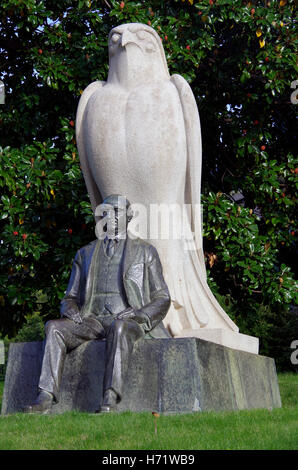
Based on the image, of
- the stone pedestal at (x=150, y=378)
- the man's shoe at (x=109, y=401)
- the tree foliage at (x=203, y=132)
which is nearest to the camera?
the man's shoe at (x=109, y=401)

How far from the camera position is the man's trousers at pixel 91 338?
664 centimetres

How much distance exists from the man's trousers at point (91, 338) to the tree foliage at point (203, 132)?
392 centimetres

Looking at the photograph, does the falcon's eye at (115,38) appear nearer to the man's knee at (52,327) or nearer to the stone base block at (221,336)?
the stone base block at (221,336)

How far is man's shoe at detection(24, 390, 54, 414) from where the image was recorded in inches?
259

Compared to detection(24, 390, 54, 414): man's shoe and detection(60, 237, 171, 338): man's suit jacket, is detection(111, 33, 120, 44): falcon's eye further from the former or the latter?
detection(24, 390, 54, 414): man's shoe

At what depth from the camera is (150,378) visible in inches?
269

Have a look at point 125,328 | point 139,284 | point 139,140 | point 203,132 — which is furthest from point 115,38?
point 203,132

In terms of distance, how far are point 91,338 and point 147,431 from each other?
1.62m

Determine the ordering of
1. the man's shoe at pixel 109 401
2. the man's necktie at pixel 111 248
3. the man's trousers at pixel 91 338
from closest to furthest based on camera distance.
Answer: the man's shoe at pixel 109 401, the man's trousers at pixel 91 338, the man's necktie at pixel 111 248

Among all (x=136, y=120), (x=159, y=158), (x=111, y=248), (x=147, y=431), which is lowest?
(x=147, y=431)

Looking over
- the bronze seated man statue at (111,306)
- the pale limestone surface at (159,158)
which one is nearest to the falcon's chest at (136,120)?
the pale limestone surface at (159,158)

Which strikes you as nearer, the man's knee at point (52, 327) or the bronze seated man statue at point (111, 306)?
the bronze seated man statue at point (111, 306)

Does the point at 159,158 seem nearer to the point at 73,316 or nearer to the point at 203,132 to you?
the point at 73,316

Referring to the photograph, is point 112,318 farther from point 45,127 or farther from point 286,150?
point 286,150
